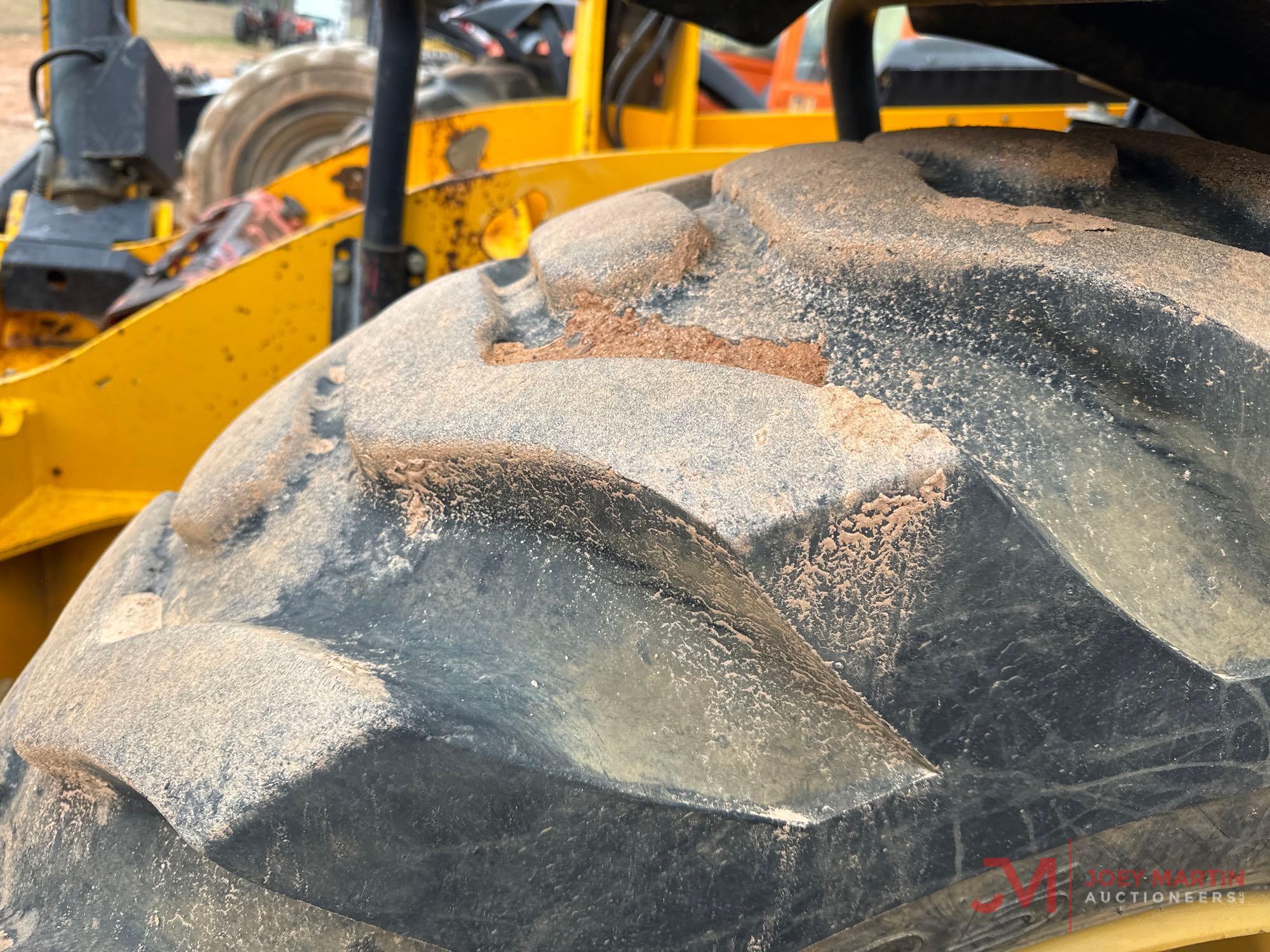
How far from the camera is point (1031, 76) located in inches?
109

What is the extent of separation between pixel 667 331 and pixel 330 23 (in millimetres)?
11596

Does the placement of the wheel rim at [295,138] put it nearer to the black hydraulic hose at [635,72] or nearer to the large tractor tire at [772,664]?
the black hydraulic hose at [635,72]

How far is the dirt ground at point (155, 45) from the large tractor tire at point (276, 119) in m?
4.67

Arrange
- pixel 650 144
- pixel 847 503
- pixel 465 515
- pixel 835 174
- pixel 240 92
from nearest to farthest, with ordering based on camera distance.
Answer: pixel 847 503, pixel 465 515, pixel 835 174, pixel 650 144, pixel 240 92

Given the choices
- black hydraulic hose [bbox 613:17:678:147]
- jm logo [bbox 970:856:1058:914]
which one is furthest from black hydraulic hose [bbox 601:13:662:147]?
A: jm logo [bbox 970:856:1058:914]

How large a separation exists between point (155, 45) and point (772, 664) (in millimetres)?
15164

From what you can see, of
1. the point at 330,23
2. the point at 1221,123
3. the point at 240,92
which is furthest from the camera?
the point at 330,23

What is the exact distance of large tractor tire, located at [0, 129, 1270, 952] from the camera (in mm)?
497

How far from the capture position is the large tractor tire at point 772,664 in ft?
1.63

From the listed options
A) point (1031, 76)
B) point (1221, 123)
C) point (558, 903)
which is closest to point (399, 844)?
point (558, 903)

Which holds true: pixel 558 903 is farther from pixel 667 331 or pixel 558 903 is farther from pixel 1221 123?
pixel 1221 123

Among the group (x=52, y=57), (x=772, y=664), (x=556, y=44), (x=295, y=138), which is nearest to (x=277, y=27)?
(x=295, y=138)

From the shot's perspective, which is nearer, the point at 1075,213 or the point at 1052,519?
the point at 1052,519

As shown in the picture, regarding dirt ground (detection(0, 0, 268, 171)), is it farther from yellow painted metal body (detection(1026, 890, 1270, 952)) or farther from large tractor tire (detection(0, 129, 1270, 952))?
yellow painted metal body (detection(1026, 890, 1270, 952))
